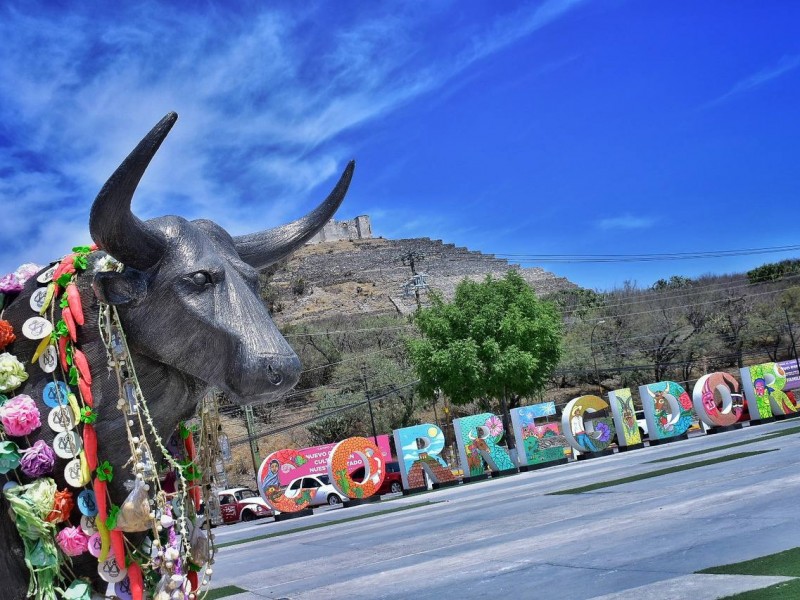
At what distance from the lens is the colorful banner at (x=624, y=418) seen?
952 inches

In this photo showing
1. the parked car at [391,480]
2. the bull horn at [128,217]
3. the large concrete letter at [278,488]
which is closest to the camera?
the bull horn at [128,217]

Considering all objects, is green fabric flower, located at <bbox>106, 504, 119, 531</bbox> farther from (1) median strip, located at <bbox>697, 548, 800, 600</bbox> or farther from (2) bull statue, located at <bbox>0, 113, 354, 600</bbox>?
(1) median strip, located at <bbox>697, 548, 800, 600</bbox>

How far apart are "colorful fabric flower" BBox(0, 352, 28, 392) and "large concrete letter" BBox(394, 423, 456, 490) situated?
20.2 meters

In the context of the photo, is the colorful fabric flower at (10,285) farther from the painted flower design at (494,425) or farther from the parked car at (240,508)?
the parked car at (240,508)

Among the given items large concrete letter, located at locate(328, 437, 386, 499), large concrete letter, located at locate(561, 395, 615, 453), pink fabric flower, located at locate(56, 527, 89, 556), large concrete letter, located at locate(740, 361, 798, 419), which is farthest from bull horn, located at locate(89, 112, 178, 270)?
large concrete letter, located at locate(740, 361, 798, 419)

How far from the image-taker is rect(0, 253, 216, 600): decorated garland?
8.23ft

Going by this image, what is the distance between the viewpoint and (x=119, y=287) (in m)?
2.56

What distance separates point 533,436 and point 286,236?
859 inches

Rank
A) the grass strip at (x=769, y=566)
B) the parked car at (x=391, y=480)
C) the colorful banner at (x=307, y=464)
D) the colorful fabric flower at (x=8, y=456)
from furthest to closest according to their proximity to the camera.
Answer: the parked car at (x=391, y=480), the colorful banner at (x=307, y=464), the grass strip at (x=769, y=566), the colorful fabric flower at (x=8, y=456)

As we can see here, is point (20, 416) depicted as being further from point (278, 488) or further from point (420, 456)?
point (420, 456)

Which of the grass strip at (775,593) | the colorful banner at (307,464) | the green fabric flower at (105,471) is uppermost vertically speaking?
the green fabric flower at (105,471)

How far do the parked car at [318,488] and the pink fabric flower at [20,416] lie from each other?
20.4m

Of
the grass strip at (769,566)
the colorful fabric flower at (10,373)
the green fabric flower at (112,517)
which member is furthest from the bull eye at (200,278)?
the grass strip at (769,566)

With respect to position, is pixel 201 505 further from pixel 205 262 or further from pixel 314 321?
pixel 314 321
